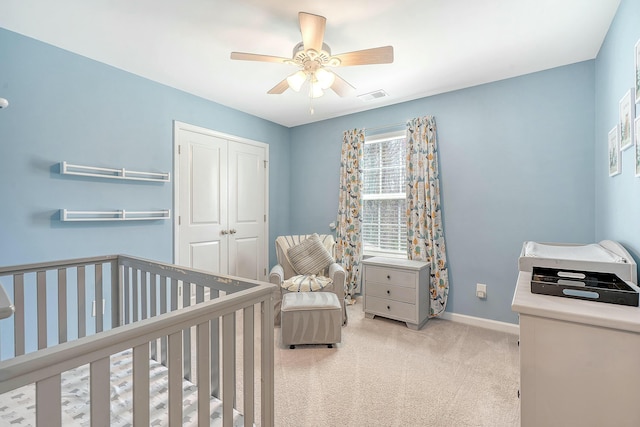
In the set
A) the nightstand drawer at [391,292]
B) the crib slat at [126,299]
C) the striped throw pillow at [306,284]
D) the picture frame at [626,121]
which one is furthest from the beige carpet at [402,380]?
the picture frame at [626,121]

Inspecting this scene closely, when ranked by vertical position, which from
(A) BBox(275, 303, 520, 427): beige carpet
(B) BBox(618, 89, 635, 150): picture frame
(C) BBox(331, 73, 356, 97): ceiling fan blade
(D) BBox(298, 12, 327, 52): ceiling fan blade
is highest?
(D) BBox(298, 12, 327, 52): ceiling fan blade

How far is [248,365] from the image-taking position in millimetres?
1076

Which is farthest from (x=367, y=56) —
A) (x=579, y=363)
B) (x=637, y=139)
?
(x=579, y=363)

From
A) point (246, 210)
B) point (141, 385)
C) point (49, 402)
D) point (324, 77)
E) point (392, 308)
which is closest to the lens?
point (49, 402)

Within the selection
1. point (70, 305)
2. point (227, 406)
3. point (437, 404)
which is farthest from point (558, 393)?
point (70, 305)

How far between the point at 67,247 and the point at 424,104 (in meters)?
3.58

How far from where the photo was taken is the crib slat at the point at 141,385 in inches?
29.9

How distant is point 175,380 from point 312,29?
6.14ft

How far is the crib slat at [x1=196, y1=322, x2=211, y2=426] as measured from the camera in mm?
916

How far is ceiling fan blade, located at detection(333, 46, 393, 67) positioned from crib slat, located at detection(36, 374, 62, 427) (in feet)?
6.70

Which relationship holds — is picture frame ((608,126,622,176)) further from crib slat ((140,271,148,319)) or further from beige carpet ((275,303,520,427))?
crib slat ((140,271,148,319))

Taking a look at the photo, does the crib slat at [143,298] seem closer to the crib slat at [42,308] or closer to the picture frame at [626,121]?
the crib slat at [42,308]

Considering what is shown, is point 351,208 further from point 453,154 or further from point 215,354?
point 215,354

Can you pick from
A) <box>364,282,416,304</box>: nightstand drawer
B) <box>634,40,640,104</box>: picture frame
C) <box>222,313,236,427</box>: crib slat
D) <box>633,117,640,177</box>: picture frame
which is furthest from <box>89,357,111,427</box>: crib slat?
<box>364,282,416,304</box>: nightstand drawer
